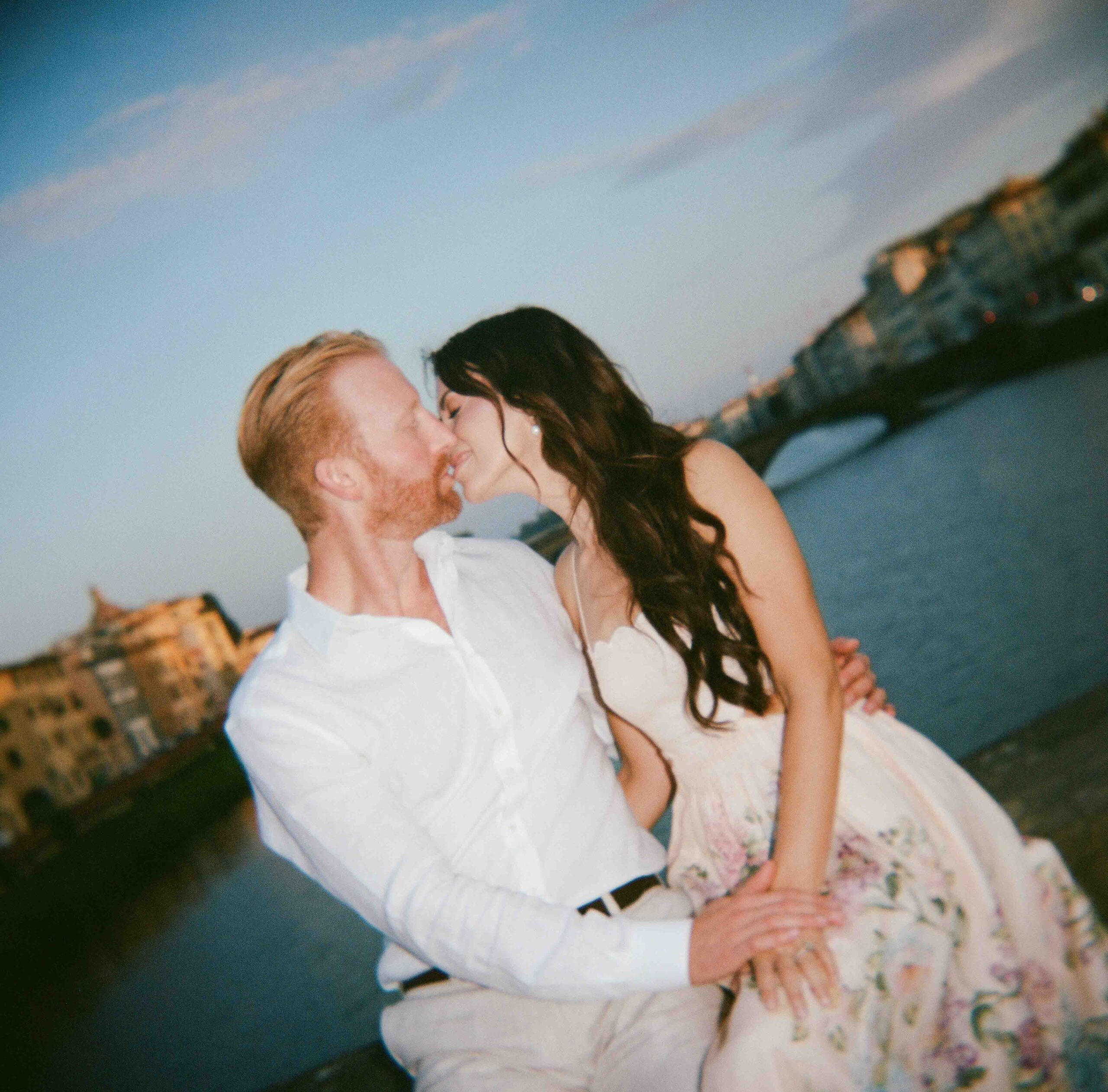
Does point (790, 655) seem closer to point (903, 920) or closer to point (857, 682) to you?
point (857, 682)

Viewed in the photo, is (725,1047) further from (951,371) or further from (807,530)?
(951,371)

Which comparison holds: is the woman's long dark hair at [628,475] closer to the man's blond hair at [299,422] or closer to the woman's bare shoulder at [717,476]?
the woman's bare shoulder at [717,476]

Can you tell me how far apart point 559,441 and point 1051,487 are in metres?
17.3

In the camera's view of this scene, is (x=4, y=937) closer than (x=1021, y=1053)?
No

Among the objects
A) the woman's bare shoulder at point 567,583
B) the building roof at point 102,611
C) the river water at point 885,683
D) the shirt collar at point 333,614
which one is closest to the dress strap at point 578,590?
the woman's bare shoulder at point 567,583

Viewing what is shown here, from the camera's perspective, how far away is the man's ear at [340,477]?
5.01ft

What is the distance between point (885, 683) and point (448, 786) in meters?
11.0

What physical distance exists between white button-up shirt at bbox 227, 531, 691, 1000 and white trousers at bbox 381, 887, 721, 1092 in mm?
128

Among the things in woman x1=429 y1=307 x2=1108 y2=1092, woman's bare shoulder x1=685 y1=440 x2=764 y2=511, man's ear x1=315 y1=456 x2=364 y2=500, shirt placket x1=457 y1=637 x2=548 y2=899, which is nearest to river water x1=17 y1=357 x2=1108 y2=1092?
woman x1=429 y1=307 x2=1108 y2=1092

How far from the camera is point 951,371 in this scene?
3219 cm

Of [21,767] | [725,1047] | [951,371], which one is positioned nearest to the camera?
[725,1047]

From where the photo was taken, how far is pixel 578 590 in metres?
1.74

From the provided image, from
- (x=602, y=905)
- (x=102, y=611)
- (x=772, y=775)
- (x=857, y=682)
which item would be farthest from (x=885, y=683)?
(x=102, y=611)

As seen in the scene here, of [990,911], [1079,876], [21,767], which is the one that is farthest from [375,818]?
[21,767]
